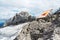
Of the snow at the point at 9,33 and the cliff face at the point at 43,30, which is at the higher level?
the cliff face at the point at 43,30

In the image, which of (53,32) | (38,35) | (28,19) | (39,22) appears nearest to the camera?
(53,32)

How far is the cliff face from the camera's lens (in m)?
7.04

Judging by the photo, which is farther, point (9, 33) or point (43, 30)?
point (9, 33)

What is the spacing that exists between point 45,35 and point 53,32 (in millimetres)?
375

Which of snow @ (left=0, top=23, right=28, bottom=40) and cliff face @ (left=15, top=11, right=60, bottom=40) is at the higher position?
cliff face @ (left=15, top=11, right=60, bottom=40)

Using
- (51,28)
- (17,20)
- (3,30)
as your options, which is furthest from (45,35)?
(17,20)

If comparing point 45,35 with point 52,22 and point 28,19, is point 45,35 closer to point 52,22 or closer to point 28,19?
point 52,22

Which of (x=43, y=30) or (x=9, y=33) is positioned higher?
(x=43, y=30)

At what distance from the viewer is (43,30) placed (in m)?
7.60

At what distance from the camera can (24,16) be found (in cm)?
1070

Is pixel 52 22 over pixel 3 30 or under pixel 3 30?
over

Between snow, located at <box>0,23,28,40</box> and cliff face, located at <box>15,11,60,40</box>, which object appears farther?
snow, located at <box>0,23,28,40</box>

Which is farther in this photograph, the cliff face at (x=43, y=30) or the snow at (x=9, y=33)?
the snow at (x=9, y=33)

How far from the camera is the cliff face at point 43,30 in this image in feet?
23.1
